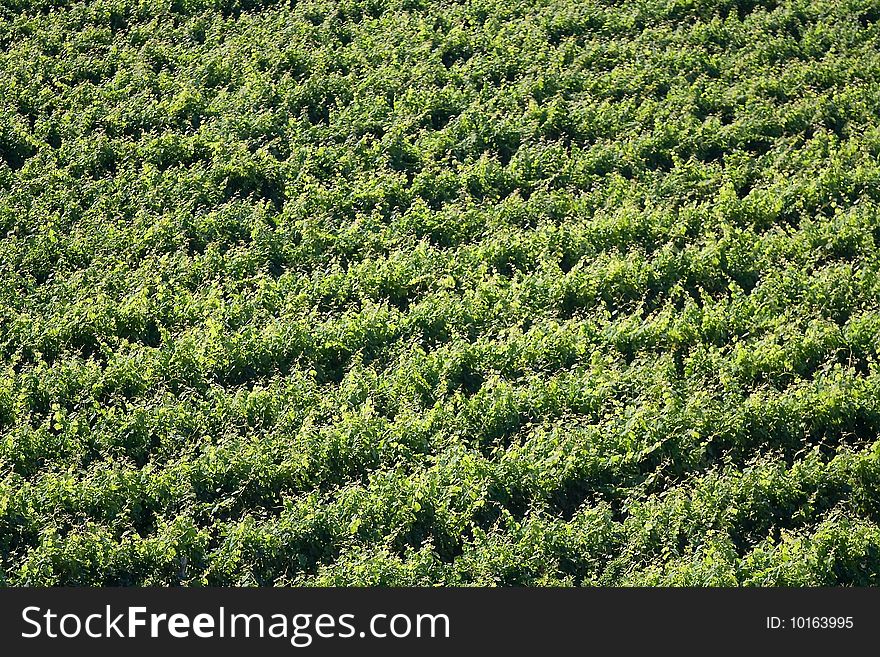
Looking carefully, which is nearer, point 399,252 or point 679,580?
point 679,580

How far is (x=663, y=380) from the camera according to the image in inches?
328

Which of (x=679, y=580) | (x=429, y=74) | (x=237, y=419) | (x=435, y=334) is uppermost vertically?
(x=429, y=74)

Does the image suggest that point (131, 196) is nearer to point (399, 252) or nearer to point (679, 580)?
point (399, 252)

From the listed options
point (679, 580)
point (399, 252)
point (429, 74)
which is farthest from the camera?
point (429, 74)

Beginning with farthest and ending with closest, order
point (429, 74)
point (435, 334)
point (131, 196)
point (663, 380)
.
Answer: point (429, 74)
point (131, 196)
point (435, 334)
point (663, 380)

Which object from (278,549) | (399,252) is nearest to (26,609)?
(278,549)

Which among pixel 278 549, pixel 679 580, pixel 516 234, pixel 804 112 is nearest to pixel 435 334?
pixel 516 234

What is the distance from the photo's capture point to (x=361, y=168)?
434 inches

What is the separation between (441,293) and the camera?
9.37 metres

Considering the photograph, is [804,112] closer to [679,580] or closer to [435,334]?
[435,334]

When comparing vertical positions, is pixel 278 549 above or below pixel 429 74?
below

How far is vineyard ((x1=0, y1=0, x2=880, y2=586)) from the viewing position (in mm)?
7508

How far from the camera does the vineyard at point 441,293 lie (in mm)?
7508

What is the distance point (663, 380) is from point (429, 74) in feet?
18.6
